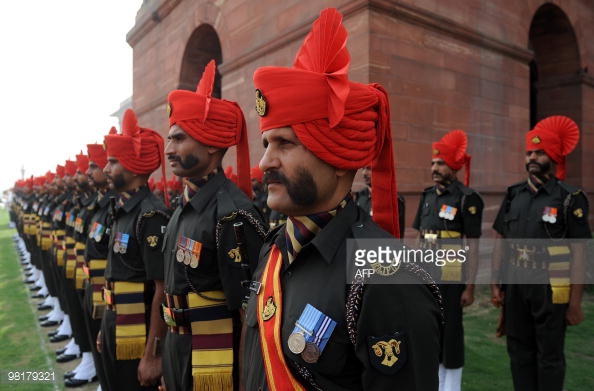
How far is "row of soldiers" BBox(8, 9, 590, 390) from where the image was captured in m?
1.58

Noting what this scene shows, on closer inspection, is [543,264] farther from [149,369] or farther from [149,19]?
[149,19]

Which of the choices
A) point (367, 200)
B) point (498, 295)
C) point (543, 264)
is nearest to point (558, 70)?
point (367, 200)

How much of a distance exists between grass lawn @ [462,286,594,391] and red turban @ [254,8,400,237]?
4.30 metres

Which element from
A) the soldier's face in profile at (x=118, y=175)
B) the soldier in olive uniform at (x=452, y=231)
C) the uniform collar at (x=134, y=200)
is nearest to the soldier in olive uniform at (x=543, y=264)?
the soldier in olive uniform at (x=452, y=231)

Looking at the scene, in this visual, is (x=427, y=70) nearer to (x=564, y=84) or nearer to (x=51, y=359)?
(x=564, y=84)

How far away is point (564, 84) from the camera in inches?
467

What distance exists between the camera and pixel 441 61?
8.36 meters

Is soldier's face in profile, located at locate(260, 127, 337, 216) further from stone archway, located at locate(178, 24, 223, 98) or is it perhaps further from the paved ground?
stone archway, located at locate(178, 24, 223, 98)

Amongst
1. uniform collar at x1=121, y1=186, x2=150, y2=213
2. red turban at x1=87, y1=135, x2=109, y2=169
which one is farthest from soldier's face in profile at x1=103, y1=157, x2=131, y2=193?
red turban at x1=87, y1=135, x2=109, y2=169

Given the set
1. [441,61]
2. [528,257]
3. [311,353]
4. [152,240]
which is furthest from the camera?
[441,61]

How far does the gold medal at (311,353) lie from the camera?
1.58m

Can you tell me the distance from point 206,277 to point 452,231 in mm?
3943

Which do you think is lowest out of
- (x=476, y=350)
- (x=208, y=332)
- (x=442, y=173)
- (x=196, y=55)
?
(x=476, y=350)

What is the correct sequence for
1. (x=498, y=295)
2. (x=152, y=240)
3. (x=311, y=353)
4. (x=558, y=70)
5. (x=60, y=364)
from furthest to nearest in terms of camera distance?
(x=558, y=70) < (x=60, y=364) < (x=498, y=295) < (x=152, y=240) < (x=311, y=353)
